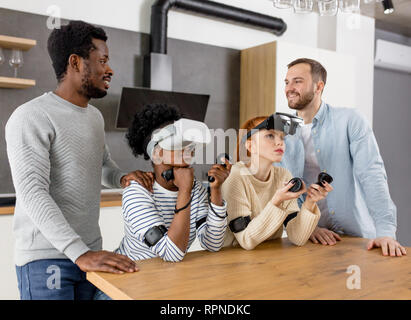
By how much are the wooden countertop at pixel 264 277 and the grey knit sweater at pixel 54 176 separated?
22 cm

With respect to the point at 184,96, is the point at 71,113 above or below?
below

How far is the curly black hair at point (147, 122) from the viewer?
1227 mm

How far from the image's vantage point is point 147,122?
48.3 inches

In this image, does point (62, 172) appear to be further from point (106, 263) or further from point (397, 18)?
point (397, 18)

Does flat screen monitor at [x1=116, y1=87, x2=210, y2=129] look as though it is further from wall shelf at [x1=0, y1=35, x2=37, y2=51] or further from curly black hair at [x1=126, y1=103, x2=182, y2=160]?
curly black hair at [x1=126, y1=103, x2=182, y2=160]

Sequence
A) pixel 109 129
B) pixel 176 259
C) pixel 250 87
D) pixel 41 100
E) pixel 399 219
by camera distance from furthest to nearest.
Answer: pixel 399 219, pixel 109 129, pixel 250 87, pixel 41 100, pixel 176 259

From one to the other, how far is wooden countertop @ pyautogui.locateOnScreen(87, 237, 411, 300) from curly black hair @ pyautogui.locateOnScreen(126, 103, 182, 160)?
366mm

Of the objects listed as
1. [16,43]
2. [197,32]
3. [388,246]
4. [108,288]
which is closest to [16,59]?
[16,43]

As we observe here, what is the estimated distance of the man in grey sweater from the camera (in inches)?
41.4

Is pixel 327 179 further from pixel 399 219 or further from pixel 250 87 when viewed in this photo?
pixel 399 219

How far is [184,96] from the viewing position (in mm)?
2838

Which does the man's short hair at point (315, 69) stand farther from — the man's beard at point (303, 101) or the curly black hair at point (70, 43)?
the curly black hair at point (70, 43)
